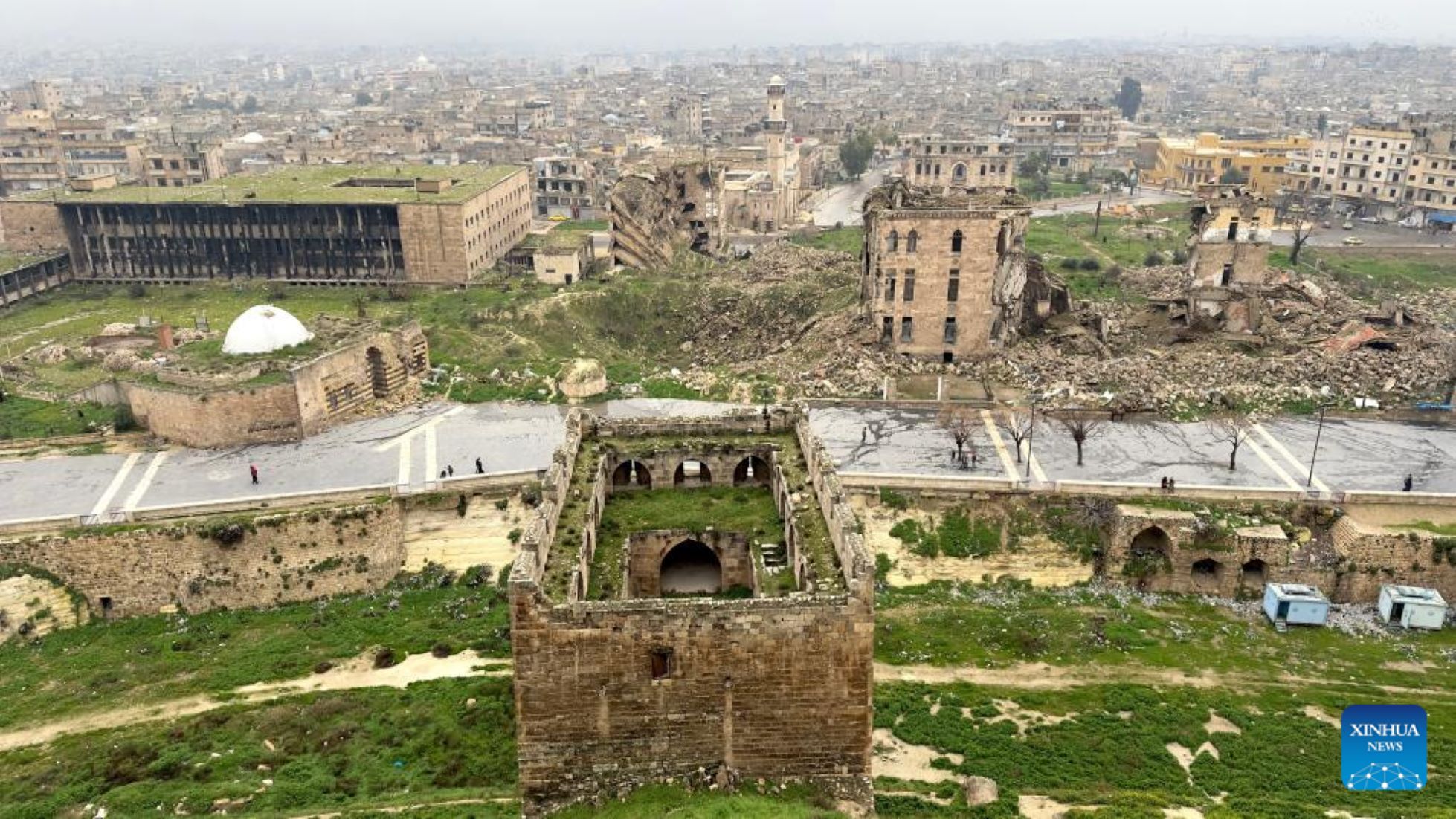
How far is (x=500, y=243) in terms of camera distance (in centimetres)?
8094

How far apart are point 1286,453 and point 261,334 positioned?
4856 centimetres

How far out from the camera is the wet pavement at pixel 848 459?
41.0 m

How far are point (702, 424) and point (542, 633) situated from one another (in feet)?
Answer: 40.9

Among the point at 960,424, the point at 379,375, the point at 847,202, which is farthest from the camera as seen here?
the point at 847,202

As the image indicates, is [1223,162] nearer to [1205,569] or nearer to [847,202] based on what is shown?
[847,202]

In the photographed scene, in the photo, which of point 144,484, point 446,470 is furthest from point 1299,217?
point 144,484

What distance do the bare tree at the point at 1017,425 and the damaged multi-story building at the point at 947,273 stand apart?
346 inches

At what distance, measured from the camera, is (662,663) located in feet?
74.1

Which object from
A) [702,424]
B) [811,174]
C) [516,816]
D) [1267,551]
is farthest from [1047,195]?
[516,816]

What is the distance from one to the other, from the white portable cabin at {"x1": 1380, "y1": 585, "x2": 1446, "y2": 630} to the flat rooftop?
60.2 m

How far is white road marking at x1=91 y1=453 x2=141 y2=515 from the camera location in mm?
39281

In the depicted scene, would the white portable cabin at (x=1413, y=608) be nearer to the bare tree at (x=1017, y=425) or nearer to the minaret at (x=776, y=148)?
the bare tree at (x=1017, y=425)

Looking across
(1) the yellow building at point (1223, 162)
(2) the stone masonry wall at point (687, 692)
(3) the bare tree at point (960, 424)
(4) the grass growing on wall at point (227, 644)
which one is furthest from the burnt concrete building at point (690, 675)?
(1) the yellow building at point (1223, 162)

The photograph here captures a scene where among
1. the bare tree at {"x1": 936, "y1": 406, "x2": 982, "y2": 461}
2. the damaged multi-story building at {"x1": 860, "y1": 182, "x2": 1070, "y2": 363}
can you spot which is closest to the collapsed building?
the damaged multi-story building at {"x1": 860, "y1": 182, "x2": 1070, "y2": 363}
